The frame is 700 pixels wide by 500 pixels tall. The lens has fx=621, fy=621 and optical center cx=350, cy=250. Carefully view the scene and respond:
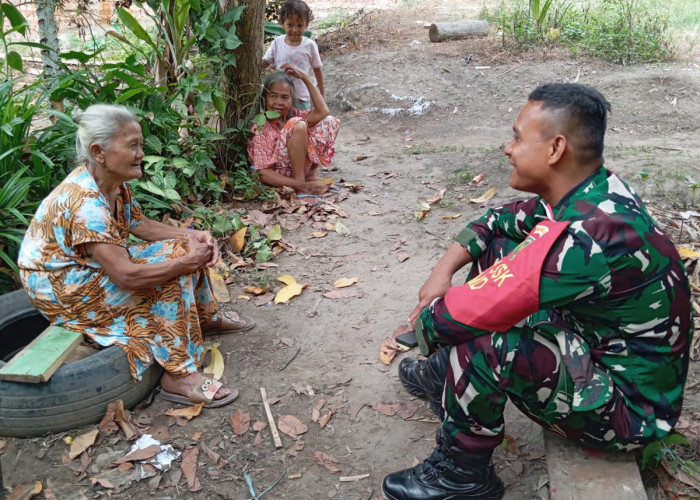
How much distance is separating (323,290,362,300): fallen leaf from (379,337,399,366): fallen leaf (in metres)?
0.60

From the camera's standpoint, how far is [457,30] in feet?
34.9

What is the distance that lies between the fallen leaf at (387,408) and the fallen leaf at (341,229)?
2139mm

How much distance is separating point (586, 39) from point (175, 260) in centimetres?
879

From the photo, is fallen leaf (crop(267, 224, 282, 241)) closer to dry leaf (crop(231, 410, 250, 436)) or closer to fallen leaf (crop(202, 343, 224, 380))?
fallen leaf (crop(202, 343, 224, 380))

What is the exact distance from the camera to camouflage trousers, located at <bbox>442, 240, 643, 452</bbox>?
85.1 inches

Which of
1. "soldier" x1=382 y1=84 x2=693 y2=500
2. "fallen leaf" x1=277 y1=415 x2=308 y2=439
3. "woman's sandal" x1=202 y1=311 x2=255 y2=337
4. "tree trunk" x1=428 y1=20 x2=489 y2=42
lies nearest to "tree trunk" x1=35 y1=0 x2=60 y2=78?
"woman's sandal" x1=202 y1=311 x2=255 y2=337

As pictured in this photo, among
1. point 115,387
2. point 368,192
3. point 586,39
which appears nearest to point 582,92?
point 115,387

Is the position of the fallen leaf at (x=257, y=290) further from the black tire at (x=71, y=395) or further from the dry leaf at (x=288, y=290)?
the black tire at (x=71, y=395)

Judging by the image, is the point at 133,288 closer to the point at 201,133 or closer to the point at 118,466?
the point at 118,466

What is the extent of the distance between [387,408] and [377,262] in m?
1.63

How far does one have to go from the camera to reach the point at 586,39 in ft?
32.2

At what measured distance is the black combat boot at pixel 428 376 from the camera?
108 inches

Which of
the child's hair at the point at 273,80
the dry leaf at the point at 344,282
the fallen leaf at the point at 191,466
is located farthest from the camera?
the child's hair at the point at 273,80

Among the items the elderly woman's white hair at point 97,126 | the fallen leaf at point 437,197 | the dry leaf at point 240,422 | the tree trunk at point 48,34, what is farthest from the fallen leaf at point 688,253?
the tree trunk at point 48,34
